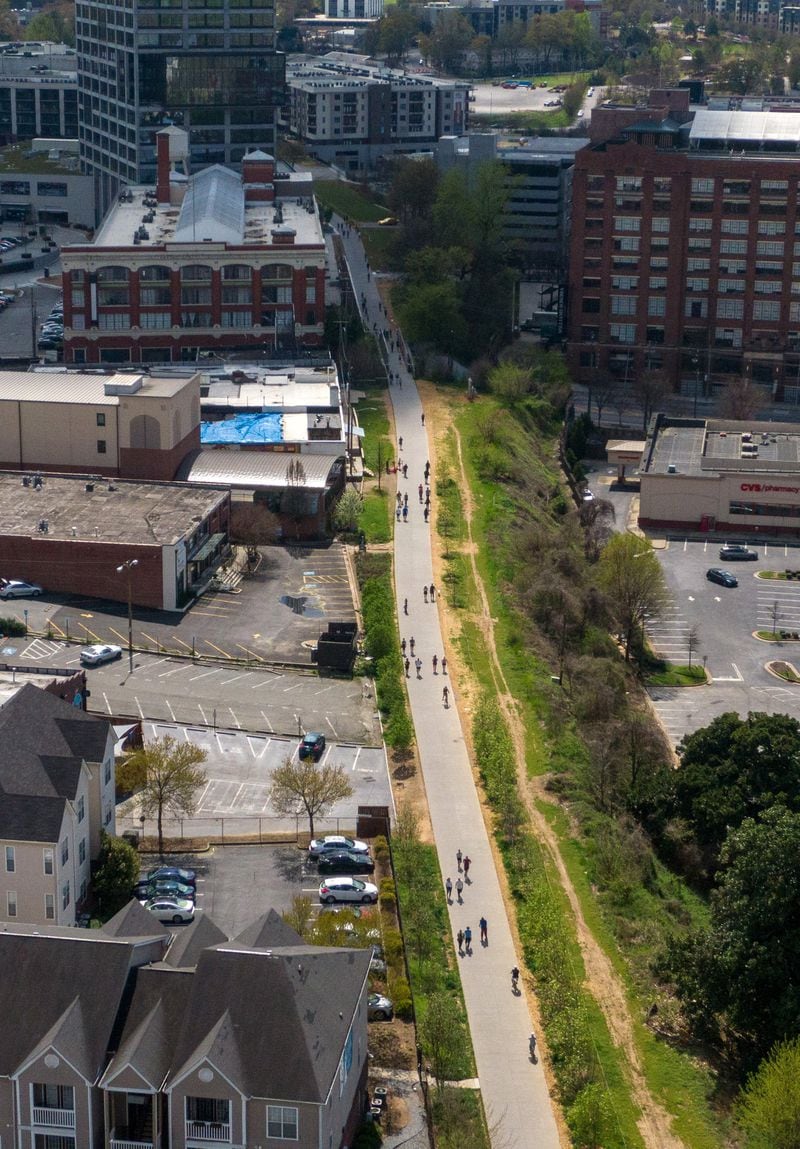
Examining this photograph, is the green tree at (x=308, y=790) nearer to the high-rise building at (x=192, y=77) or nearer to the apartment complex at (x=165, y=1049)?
the apartment complex at (x=165, y=1049)

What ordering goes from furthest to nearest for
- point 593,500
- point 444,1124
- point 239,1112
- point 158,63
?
point 158,63
point 593,500
point 444,1124
point 239,1112

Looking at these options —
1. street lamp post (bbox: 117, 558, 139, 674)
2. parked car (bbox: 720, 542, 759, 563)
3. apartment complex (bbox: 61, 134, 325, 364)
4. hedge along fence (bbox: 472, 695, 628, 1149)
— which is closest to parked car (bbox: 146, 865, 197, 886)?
hedge along fence (bbox: 472, 695, 628, 1149)

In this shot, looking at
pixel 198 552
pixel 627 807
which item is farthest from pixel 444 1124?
pixel 198 552

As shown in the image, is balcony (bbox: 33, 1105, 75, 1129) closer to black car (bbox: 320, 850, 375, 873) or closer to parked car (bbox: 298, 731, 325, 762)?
black car (bbox: 320, 850, 375, 873)

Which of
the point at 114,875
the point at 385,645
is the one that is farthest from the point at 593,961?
the point at 385,645

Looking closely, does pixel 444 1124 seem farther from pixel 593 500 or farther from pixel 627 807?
pixel 593 500

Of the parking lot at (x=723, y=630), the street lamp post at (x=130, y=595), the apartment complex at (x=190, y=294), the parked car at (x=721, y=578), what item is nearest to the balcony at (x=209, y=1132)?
the street lamp post at (x=130, y=595)
